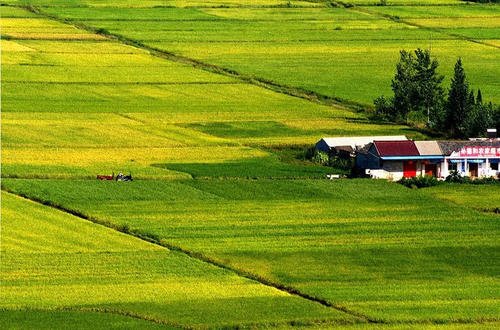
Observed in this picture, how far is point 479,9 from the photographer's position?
140250 millimetres

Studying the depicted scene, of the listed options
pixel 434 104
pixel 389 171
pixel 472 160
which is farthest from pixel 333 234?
pixel 434 104

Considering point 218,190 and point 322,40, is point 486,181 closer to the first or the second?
point 218,190

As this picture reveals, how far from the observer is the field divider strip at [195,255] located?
5279 centimetres

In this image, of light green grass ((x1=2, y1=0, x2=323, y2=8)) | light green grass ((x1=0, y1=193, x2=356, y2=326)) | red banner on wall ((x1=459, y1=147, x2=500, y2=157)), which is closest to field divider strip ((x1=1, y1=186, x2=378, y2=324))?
light green grass ((x1=0, y1=193, x2=356, y2=326))

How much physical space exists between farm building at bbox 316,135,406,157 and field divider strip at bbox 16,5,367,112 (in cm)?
1264

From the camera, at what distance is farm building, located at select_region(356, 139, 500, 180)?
263 feet

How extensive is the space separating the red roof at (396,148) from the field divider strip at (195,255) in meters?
17.3

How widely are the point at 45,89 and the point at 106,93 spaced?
3236 millimetres

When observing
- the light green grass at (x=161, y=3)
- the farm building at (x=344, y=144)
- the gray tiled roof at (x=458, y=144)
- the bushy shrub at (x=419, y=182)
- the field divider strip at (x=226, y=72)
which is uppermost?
the light green grass at (x=161, y=3)

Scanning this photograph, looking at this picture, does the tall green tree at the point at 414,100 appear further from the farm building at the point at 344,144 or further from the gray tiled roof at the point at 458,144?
the gray tiled roof at the point at 458,144

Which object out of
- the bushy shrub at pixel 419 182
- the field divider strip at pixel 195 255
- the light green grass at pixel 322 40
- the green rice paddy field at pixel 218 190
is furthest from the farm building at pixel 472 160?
the field divider strip at pixel 195 255

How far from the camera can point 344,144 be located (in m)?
85.5

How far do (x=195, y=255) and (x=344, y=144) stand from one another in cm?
2669

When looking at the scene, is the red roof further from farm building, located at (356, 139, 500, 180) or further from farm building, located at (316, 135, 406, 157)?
farm building, located at (316, 135, 406, 157)
